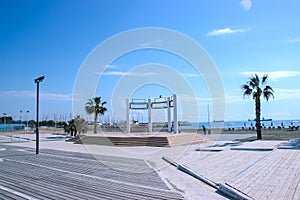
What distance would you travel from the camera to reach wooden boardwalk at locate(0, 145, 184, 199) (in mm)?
6828

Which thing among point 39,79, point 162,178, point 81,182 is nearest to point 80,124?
point 39,79

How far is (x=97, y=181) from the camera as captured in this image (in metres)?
8.48

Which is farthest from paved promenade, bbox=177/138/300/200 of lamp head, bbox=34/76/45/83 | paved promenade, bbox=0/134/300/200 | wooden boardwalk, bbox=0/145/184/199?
lamp head, bbox=34/76/45/83

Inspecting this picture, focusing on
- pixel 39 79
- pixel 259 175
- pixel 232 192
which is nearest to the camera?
pixel 232 192

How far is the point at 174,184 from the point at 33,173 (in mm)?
5375

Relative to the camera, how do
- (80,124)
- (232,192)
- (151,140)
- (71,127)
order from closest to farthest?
(232,192) → (151,140) → (80,124) → (71,127)

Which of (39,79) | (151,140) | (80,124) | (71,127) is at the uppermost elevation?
(39,79)

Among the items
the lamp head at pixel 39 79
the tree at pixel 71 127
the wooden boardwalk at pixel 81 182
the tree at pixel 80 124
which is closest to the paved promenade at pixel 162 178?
the wooden boardwalk at pixel 81 182

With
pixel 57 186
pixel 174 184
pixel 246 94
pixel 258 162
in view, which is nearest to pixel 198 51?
pixel 246 94

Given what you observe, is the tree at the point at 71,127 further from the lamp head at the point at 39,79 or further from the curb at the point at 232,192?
the curb at the point at 232,192

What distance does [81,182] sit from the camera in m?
8.36

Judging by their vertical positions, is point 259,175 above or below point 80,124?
below

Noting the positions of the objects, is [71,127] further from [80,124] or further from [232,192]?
[232,192]

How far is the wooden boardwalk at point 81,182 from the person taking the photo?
6.83 m
